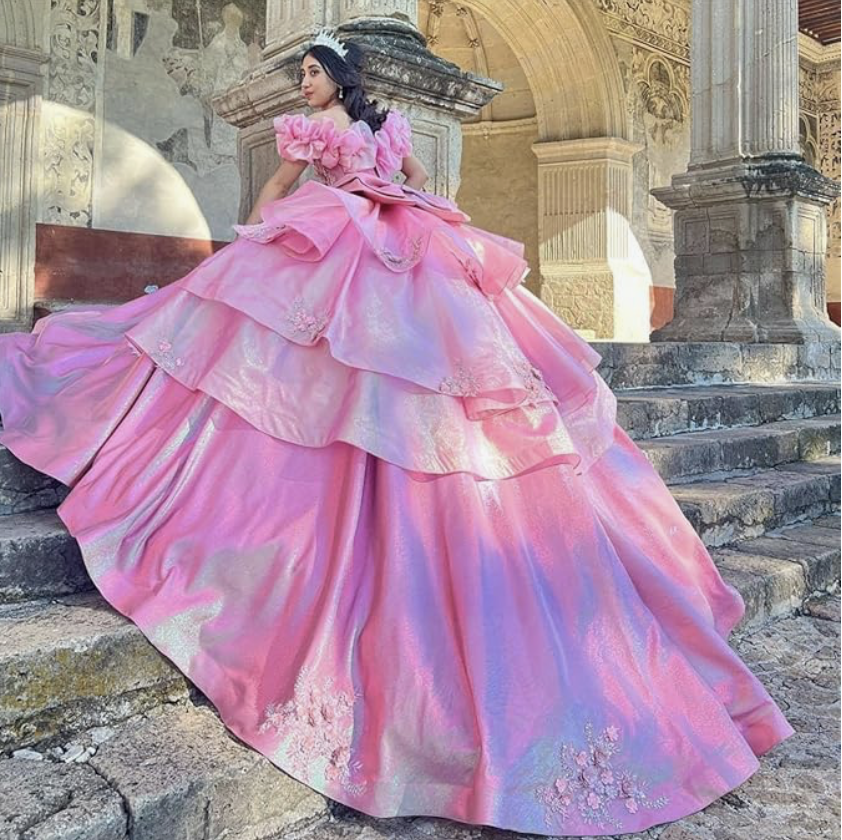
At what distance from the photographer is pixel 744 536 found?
291cm

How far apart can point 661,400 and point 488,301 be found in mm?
1733

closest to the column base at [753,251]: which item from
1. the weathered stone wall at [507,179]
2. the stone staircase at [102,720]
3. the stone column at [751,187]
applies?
the stone column at [751,187]

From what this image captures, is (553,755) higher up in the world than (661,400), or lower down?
lower down

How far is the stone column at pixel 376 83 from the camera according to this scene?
3.00 meters

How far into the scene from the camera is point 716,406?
3.78 m

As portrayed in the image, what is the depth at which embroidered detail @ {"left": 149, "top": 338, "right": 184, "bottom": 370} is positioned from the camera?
1779 mm

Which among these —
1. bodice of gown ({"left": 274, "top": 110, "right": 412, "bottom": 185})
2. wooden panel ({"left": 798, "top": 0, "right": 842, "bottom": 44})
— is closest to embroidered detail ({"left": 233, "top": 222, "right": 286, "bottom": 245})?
bodice of gown ({"left": 274, "top": 110, "right": 412, "bottom": 185})

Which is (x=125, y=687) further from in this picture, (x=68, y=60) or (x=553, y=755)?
(x=68, y=60)

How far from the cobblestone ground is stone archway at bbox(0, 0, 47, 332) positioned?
4914 millimetres

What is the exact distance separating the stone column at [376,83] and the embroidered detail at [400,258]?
1233mm

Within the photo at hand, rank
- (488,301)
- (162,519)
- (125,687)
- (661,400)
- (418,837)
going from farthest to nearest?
(661,400) → (488,301) → (162,519) → (125,687) → (418,837)

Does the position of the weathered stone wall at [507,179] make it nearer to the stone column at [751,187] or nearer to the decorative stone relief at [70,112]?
the stone column at [751,187]

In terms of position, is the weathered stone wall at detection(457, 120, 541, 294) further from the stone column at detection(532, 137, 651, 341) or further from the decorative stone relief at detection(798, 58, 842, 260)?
the decorative stone relief at detection(798, 58, 842, 260)

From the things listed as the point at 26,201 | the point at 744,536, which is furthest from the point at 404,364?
the point at 26,201
